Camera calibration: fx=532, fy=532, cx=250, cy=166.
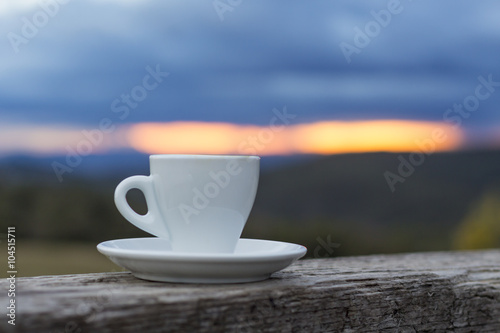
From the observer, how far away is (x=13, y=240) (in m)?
1.14

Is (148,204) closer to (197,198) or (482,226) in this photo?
(197,198)

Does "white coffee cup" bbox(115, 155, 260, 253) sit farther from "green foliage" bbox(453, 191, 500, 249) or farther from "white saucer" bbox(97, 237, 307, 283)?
"green foliage" bbox(453, 191, 500, 249)

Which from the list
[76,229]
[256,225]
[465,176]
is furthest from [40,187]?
[465,176]

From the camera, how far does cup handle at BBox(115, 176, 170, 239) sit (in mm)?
1195

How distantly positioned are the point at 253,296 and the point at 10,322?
0.40 m

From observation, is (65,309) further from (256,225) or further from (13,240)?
(256,225)

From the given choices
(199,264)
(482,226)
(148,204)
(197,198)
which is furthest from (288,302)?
(482,226)

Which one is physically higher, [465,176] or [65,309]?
[465,176]

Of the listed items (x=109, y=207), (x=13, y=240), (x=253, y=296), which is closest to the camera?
(x=253, y=296)

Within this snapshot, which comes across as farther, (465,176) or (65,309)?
(465,176)

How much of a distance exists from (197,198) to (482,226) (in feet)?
17.0

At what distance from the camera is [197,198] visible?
113 centimetres

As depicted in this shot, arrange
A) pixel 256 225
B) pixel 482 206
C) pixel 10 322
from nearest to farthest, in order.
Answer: pixel 10 322 < pixel 482 206 < pixel 256 225

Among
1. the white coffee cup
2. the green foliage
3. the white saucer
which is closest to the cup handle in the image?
the white coffee cup
